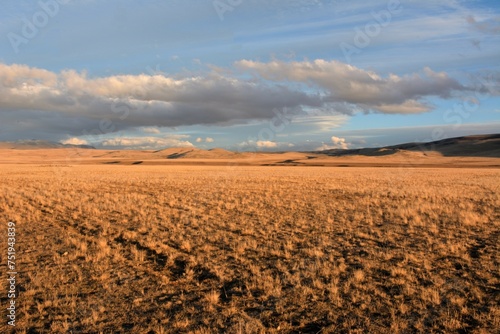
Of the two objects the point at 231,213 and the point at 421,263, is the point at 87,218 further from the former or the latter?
the point at 421,263

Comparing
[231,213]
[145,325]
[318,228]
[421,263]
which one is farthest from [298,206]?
[145,325]

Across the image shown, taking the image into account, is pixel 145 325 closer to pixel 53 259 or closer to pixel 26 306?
pixel 26 306

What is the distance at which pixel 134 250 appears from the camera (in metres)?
10.6

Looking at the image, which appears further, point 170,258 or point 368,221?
point 368,221

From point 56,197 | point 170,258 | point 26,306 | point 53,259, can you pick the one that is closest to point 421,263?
point 170,258

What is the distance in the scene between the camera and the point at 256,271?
877 centimetres

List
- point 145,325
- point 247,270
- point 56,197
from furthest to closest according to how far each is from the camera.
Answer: point 56,197 < point 247,270 < point 145,325

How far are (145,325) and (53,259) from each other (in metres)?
5.06

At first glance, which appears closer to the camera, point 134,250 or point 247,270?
point 247,270

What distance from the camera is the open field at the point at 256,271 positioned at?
6.30m

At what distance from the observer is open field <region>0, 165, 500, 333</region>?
630 centimetres

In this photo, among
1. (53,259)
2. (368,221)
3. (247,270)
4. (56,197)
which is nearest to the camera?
(247,270)

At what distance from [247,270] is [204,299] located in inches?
76.7

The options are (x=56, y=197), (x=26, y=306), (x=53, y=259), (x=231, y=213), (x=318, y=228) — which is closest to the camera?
(x=26, y=306)
